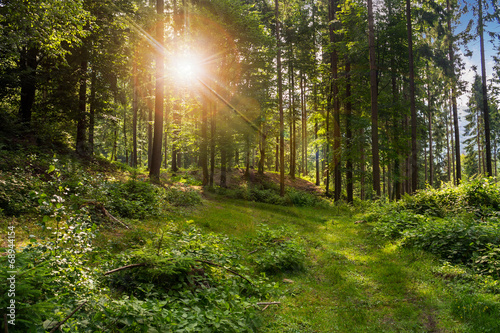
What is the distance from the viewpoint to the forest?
3991 millimetres

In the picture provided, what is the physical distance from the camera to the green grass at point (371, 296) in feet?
15.3

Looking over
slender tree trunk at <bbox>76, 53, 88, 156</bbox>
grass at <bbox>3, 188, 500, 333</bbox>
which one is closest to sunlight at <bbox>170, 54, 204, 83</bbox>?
slender tree trunk at <bbox>76, 53, 88, 156</bbox>

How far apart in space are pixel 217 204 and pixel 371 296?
1151cm

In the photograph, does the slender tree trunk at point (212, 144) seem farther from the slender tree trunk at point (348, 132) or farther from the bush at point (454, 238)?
the bush at point (454, 238)

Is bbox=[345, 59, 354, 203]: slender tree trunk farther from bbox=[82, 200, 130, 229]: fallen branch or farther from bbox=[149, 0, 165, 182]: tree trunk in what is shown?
bbox=[82, 200, 130, 229]: fallen branch

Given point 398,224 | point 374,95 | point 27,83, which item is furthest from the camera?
point 374,95

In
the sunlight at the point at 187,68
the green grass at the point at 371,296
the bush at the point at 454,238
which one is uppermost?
the sunlight at the point at 187,68

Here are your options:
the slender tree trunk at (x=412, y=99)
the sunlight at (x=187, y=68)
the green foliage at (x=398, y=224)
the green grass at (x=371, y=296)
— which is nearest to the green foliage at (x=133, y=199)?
the green grass at (x=371, y=296)

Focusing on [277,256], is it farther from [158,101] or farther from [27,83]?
[27,83]

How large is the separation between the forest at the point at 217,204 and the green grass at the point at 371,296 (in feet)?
0.14

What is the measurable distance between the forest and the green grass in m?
0.04

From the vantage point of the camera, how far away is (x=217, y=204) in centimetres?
1648

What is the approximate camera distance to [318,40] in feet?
89.7

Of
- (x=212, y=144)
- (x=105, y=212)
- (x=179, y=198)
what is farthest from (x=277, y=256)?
(x=212, y=144)
